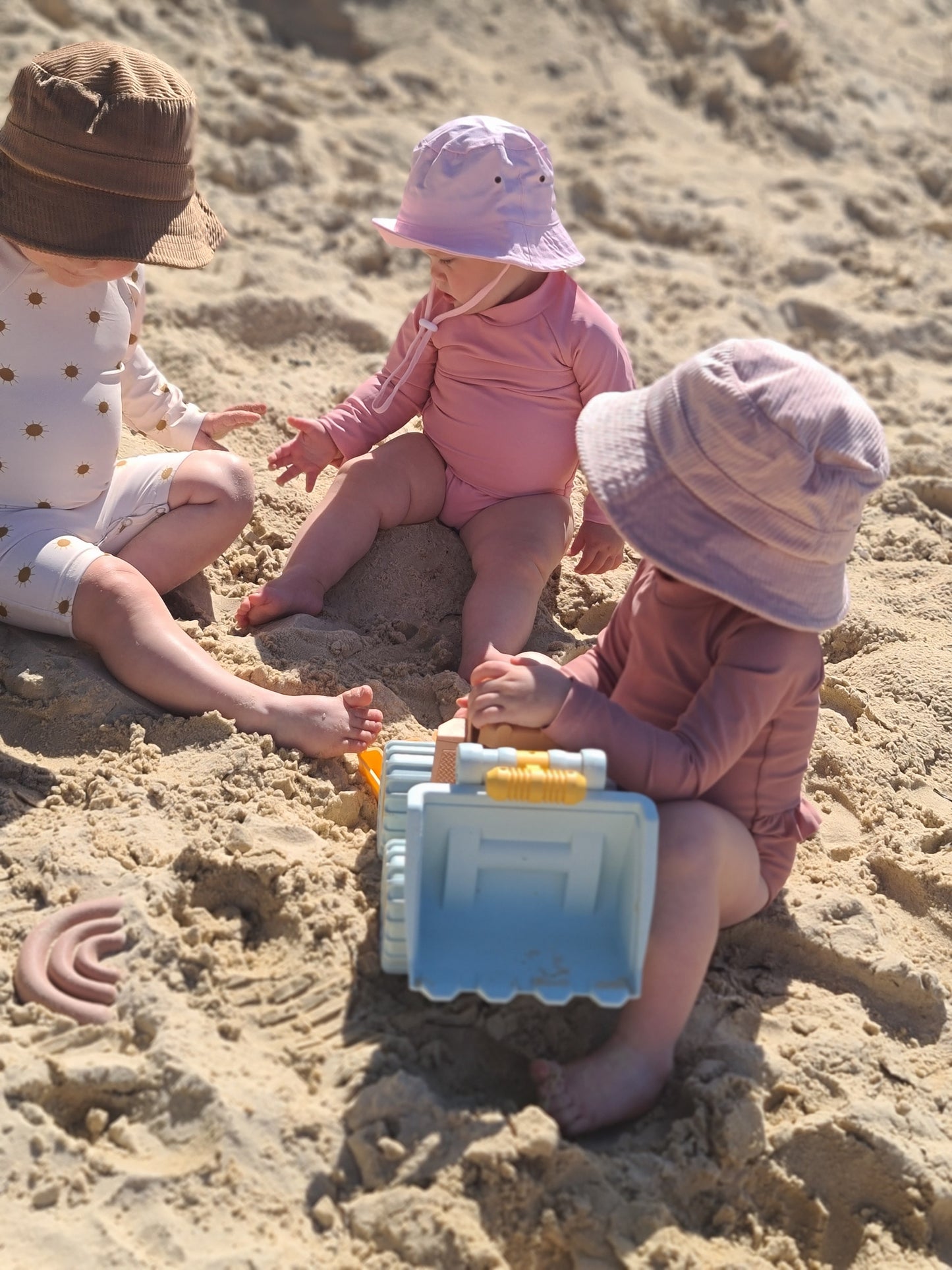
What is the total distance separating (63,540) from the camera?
244 centimetres

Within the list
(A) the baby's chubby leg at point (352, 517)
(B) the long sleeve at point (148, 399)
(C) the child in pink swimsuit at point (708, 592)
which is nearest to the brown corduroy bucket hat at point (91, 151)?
(B) the long sleeve at point (148, 399)

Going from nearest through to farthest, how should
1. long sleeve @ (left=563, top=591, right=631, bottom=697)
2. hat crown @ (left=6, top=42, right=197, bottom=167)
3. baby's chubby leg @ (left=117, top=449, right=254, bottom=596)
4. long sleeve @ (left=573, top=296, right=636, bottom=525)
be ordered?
1. long sleeve @ (left=563, top=591, right=631, bottom=697)
2. hat crown @ (left=6, top=42, right=197, bottom=167)
3. baby's chubby leg @ (left=117, top=449, right=254, bottom=596)
4. long sleeve @ (left=573, top=296, right=636, bottom=525)

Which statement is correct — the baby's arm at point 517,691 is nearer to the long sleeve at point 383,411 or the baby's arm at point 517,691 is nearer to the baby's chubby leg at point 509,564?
the baby's chubby leg at point 509,564

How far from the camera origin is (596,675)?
7.12 ft

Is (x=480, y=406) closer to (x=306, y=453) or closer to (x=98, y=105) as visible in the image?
(x=306, y=453)

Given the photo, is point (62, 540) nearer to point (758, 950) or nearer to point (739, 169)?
point (758, 950)

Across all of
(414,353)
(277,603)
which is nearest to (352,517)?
(277,603)

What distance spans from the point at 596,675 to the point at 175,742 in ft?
2.36

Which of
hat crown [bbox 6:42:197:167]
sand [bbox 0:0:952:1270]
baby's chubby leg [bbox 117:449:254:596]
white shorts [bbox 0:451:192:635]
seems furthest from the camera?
baby's chubby leg [bbox 117:449:254:596]

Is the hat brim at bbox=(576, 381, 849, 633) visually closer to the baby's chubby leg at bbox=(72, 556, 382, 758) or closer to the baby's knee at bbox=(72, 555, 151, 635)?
the baby's chubby leg at bbox=(72, 556, 382, 758)

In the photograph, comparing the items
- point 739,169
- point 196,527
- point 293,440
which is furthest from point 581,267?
point 196,527

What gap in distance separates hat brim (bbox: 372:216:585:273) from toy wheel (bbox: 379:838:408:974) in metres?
1.31

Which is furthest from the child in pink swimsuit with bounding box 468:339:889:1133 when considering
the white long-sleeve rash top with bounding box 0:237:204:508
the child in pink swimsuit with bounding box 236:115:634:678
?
the white long-sleeve rash top with bounding box 0:237:204:508

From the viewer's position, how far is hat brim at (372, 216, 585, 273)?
8.78 feet
